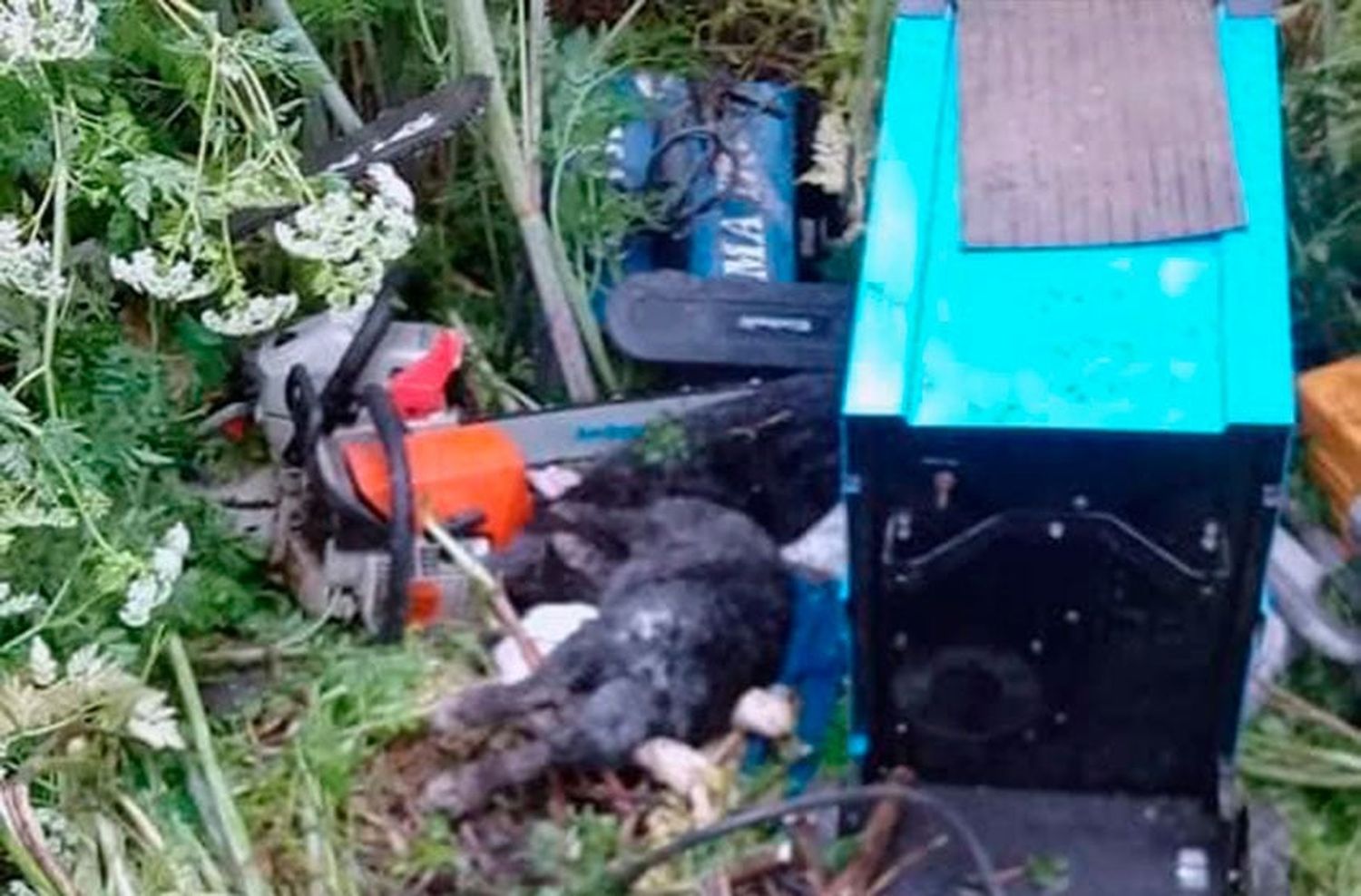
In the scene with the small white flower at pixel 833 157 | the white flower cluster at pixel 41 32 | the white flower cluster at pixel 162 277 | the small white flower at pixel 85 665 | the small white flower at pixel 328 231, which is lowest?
the small white flower at pixel 85 665

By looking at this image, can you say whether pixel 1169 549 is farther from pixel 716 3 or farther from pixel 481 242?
pixel 716 3

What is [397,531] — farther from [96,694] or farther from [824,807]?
[824,807]

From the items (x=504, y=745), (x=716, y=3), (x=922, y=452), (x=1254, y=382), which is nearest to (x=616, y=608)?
(x=504, y=745)

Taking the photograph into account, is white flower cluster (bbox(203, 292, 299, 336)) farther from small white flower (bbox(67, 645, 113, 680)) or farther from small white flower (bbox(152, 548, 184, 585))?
small white flower (bbox(67, 645, 113, 680))

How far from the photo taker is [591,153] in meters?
2.92

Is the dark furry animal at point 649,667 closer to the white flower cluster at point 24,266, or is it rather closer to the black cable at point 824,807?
the black cable at point 824,807

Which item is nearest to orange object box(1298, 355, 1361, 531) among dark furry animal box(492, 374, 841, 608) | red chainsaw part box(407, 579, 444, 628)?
dark furry animal box(492, 374, 841, 608)

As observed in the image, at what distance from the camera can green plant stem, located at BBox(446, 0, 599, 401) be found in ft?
8.98

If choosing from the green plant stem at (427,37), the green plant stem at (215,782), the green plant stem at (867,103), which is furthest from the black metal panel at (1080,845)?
the green plant stem at (427,37)

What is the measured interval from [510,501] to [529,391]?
25 cm

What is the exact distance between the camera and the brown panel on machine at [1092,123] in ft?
7.29

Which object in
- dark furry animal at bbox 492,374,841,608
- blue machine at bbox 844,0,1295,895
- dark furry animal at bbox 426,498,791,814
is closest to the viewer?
blue machine at bbox 844,0,1295,895

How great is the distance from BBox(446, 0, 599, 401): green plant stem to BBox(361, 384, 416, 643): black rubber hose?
268 millimetres

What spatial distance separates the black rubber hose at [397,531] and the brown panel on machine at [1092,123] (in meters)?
0.63
